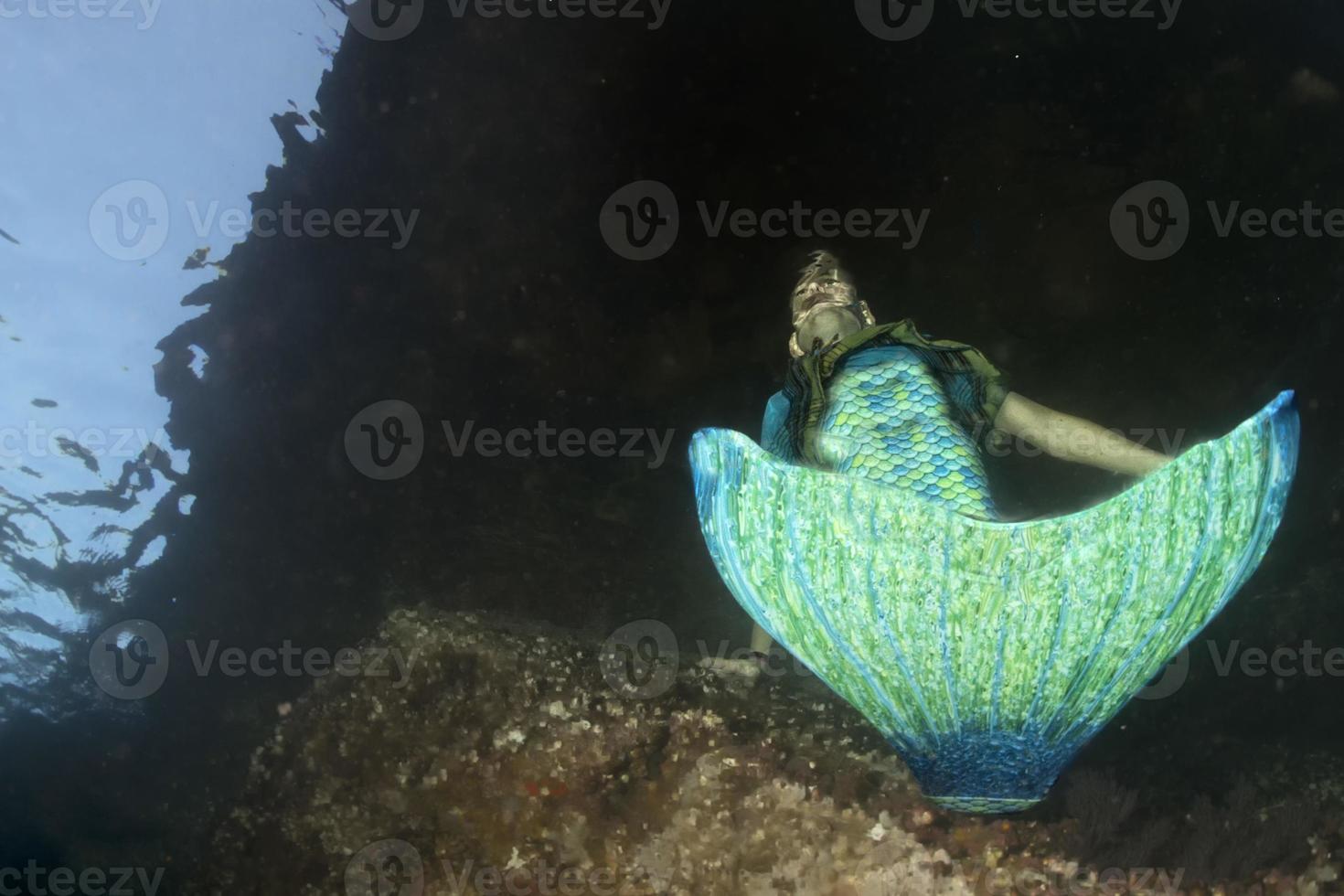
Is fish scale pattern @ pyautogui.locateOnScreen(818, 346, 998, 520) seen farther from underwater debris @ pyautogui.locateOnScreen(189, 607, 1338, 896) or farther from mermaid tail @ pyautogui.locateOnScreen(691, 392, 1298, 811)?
underwater debris @ pyautogui.locateOnScreen(189, 607, 1338, 896)

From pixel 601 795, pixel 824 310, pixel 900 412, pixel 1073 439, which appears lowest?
pixel 601 795

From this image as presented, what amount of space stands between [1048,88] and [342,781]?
6562mm

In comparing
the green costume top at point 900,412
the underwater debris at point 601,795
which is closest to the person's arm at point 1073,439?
the green costume top at point 900,412

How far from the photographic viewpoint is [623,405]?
4711 mm

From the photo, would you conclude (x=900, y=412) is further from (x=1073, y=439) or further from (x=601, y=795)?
(x=601, y=795)

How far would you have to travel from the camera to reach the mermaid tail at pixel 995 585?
5.82 feet

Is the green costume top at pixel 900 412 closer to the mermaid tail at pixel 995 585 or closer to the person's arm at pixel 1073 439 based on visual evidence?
the person's arm at pixel 1073 439

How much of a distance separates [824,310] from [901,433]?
2.89 ft

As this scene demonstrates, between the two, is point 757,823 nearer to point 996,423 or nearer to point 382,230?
point 996,423

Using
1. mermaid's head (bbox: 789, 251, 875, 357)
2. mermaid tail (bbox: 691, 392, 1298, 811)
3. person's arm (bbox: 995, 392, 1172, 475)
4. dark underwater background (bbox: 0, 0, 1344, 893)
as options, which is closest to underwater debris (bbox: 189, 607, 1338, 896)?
dark underwater background (bbox: 0, 0, 1344, 893)

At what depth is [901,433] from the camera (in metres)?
2.47

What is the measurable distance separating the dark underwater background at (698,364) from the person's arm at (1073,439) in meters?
0.58

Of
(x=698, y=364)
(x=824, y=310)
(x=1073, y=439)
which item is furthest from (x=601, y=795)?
(x=1073, y=439)

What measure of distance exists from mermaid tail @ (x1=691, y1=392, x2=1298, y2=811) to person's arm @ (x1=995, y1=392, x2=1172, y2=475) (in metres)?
0.49
